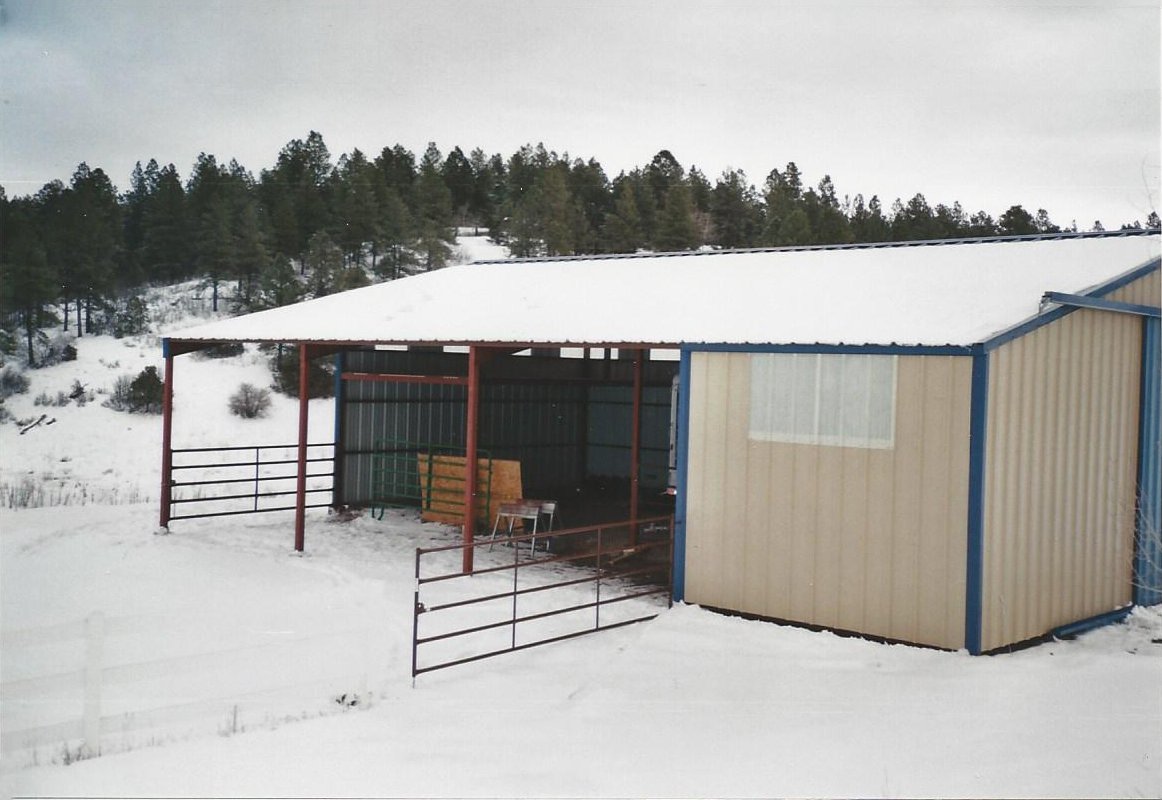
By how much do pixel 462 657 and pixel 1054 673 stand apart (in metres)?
4.68

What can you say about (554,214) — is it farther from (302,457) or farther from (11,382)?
(302,457)

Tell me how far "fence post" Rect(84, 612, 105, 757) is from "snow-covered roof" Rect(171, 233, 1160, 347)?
559cm

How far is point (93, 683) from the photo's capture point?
21.0 feet

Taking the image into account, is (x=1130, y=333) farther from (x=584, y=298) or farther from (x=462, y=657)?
(x=462, y=657)

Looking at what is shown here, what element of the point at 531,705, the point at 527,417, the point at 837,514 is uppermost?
the point at 527,417

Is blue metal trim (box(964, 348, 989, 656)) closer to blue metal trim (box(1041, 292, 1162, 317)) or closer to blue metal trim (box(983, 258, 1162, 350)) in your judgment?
blue metal trim (box(983, 258, 1162, 350))

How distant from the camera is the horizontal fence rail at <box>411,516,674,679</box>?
27.6 ft

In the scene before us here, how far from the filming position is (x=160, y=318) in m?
39.2

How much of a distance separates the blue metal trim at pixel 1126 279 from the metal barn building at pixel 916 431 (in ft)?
0.11

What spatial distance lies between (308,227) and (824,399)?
38.7 metres

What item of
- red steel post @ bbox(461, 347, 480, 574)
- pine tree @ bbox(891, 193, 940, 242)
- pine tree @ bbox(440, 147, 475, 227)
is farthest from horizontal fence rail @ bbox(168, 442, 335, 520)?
pine tree @ bbox(440, 147, 475, 227)

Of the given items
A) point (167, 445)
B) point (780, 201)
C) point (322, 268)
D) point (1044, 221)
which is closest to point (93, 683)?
point (167, 445)

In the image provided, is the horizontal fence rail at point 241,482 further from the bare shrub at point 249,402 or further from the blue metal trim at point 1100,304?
the blue metal trim at point 1100,304

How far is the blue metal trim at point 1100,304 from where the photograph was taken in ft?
28.2
